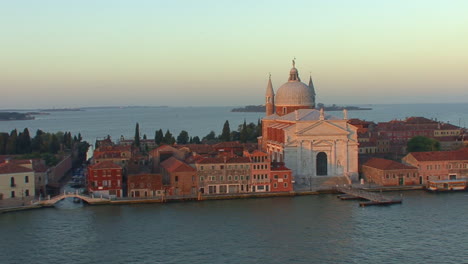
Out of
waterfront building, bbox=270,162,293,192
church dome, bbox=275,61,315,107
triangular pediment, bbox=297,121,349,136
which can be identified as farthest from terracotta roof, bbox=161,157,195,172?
church dome, bbox=275,61,315,107

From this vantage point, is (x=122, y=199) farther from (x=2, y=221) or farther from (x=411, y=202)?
(x=411, y=202)

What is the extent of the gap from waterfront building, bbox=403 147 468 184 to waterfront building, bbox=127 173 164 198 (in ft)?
43.5

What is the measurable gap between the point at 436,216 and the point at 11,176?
1797cm

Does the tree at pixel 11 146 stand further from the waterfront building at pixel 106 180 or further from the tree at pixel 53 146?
the waterfront building at pixel 106 180

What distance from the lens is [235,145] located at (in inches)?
1373

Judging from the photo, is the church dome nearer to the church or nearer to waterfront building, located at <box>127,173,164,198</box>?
the church

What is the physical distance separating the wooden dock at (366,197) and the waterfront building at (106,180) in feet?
33.8

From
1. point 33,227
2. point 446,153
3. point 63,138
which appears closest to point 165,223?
point 33,227

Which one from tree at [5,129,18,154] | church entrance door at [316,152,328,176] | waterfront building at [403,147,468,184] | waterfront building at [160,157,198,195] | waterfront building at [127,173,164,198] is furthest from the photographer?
tree at [5,129,18,154]

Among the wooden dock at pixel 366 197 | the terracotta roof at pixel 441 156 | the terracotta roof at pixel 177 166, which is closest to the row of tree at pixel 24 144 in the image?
the terracotta roof at pixel 177 166

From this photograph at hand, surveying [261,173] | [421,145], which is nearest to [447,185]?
[261,173]

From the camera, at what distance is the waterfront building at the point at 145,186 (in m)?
26.2

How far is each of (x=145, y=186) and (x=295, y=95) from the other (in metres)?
13.9

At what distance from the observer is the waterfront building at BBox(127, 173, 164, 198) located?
26250mm
